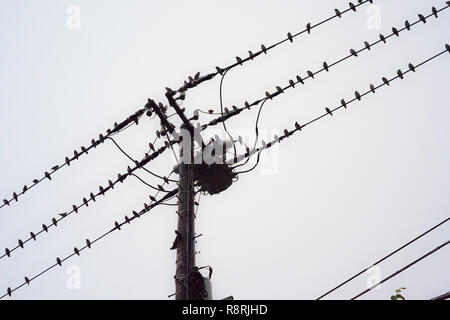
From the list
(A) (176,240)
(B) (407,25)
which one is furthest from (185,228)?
(B) (407,25)

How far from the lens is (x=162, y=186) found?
27.0 ft

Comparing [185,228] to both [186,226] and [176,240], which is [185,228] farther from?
[176,240]

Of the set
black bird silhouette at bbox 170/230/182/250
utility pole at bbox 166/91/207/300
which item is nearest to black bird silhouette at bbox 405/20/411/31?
utility pole at bbox 166/91/207/300

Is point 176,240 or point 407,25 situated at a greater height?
point 407,25

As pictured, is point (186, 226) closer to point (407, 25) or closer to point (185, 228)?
point (185, 228)

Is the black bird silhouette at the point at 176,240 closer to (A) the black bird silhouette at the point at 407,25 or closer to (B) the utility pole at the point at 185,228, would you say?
(B) the utility pole at the point at 185,228

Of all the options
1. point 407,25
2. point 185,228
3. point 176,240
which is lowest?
point 176,240

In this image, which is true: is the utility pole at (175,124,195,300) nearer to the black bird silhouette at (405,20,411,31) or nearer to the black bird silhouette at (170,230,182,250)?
the black bird silhouette at (170,230,182,250)

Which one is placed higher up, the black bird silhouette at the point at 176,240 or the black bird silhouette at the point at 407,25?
the black bird silhouette at the point at 407,25

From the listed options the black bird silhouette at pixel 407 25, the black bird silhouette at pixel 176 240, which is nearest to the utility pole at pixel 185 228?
the black bird silhouette at pixel 176 240
